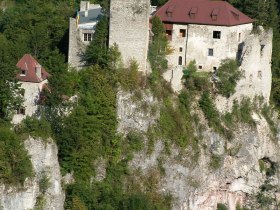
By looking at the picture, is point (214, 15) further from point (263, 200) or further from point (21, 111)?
point (21, 111)

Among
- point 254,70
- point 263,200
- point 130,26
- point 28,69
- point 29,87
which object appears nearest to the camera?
point 29,87

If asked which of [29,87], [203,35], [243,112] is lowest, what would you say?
[243,112]

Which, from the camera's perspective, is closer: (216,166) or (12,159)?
(12,159)

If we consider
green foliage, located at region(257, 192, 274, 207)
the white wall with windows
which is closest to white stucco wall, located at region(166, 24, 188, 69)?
the white wall with windows

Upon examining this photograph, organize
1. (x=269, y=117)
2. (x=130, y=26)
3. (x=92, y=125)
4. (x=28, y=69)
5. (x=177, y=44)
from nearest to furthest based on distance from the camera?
1. (x=28, y=69)
2. (x=92, y=125)
3. (x=130, y=26)
4. (x=177, y=44)
5. (x=269, y=117)

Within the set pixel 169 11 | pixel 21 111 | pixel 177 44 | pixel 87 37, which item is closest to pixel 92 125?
pixel 21 111

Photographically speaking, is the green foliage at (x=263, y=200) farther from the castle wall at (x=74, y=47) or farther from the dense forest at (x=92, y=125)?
the castle wall at (x=74, y=47)

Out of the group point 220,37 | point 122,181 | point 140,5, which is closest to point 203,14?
point 220,37

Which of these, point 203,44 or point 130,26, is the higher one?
point 130,26
